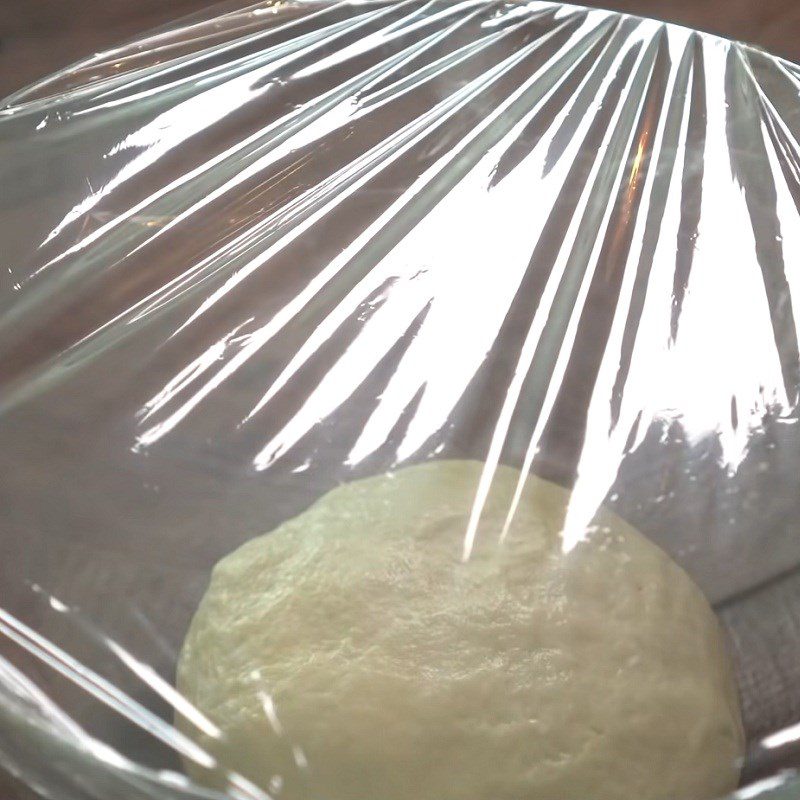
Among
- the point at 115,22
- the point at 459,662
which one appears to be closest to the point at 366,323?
the point at 459,662

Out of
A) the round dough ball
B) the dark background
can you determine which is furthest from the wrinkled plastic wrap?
the dark background

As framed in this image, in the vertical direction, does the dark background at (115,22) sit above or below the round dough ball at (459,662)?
above

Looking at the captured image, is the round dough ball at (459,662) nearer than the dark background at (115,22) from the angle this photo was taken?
Yes

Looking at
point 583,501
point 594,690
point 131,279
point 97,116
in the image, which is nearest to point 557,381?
point 583,501

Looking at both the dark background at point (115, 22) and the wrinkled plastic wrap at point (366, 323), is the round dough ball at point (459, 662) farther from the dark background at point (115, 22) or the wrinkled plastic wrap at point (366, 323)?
the dark background at point (115, 22)

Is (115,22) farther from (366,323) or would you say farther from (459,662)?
(459,662)

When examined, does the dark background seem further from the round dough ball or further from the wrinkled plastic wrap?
the round dough ball

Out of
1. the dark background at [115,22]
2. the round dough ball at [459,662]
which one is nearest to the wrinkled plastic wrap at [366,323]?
the round dough ball at [459,662]

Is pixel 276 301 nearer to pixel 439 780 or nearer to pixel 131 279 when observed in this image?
pixel 131 279
